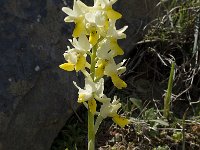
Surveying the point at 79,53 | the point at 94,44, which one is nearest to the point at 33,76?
the point at 79,53

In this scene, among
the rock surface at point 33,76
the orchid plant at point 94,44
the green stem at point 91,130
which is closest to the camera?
the orchid plant at point 94,44

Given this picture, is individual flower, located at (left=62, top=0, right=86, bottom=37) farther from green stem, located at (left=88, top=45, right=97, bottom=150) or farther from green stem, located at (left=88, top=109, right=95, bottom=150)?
green stem, located at (left=88, top=109, right=95, bottom=150)

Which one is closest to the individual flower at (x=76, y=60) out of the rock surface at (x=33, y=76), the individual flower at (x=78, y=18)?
the individual flower at (x=78, y=18)

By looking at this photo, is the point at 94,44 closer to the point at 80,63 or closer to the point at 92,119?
the point at 80,63

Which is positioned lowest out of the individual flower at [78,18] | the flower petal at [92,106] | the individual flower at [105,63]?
the flower petal at [92,106]

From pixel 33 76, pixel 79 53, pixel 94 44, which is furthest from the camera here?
pixel 33 76

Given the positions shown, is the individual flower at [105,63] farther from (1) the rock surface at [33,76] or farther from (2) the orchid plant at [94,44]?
(1) the rock surface at [33,76]

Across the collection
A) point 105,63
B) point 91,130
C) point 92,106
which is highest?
point 105,63

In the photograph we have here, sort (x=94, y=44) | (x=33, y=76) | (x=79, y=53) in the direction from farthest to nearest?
1. (x=33, y=76)
2. (x=79, y=53)
3. (x=94, y=44)
